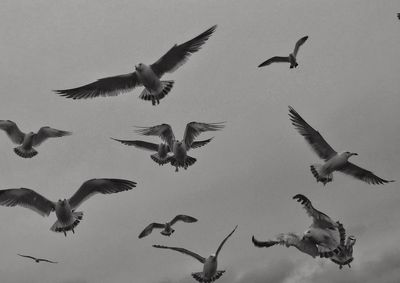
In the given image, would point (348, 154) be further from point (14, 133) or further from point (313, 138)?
point (14, 133)

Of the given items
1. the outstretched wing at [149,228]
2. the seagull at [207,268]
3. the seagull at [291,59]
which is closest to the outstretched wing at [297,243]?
the seagull at [207,268]

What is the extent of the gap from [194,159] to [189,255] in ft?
16.2

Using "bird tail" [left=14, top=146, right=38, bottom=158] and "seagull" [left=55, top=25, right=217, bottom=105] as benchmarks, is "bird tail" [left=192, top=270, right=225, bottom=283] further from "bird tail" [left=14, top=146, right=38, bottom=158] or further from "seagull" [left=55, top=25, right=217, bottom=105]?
"bird tail" [left=14, top=146, right=38, bottom=158]

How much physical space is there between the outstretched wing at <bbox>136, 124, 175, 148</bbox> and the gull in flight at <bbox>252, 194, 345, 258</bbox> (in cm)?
1105

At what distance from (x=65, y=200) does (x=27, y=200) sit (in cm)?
147

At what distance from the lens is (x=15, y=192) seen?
2211cm

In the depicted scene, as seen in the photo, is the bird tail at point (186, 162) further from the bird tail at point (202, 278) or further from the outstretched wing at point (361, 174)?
the outstretched wing at point (361, 174)

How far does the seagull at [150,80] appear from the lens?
70.8 ft

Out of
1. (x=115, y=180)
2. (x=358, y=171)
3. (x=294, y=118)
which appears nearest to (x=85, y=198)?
(x=115, y=180)

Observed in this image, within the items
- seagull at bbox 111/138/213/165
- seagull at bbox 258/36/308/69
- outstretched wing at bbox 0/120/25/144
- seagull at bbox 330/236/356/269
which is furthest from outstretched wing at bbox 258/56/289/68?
seagull at bbox 330/236/356/269

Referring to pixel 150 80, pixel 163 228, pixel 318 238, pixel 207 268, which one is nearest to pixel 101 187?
pixel 150 80

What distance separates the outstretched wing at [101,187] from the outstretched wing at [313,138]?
23.7 feet

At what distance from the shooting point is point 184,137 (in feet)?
89.7

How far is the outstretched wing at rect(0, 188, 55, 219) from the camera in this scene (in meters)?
22.0
